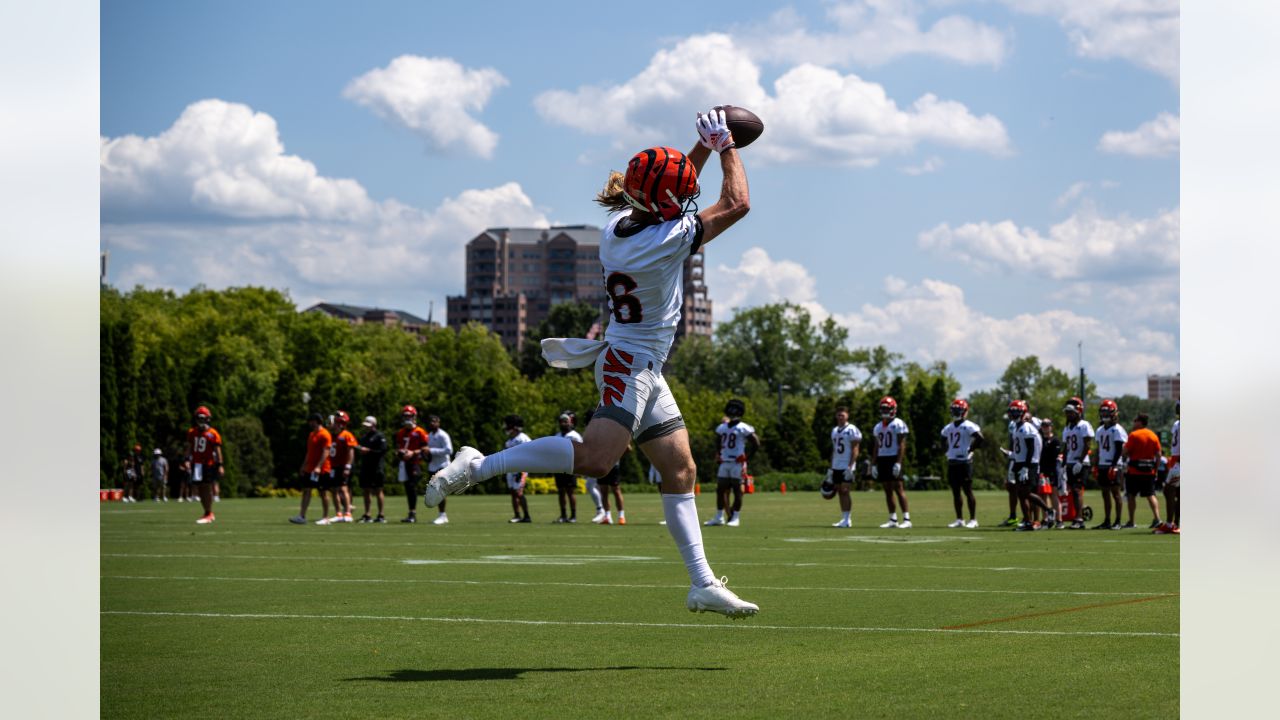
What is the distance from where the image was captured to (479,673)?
698cm

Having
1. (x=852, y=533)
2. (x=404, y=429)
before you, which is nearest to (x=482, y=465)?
(x=852, y=533)

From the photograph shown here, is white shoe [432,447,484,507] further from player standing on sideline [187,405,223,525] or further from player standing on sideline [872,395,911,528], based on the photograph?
player standing on sideline [187,405,223,525]

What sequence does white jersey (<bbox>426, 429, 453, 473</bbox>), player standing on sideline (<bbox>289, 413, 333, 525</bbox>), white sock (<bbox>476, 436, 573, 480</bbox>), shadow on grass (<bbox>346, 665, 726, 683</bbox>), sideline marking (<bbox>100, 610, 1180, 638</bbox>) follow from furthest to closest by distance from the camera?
white jersey (<bbox>426, 429, 453, 473</bbox>) → player standing on sideline (<bbox>289, 413, 333, 525</bbox>) → sideline marking (<bbox>100, 610, 1180, 638</bbox>) → white sock (<bbox>476, 436, 573, 480</bbox>) → shadow on grass (<bbox>346, 665, 726, 683</bbox>)

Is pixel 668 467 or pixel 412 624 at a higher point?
pixel 668 467

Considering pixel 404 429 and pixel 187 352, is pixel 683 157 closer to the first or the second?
pixel 404 429

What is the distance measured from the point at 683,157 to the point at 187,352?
279ft

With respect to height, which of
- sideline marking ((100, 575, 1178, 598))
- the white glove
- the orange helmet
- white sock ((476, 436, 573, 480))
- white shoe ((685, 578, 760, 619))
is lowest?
sideline marking ((100, 575, 1178, 598))

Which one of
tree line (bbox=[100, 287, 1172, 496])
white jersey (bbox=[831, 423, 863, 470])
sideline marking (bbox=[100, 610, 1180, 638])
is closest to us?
sideline marking (bbox=[100, 610, 1180, 638])

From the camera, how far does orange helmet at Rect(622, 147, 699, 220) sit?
7.51 m

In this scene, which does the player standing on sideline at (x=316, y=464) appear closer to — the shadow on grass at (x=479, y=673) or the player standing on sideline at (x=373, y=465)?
the player standing on sideline at (x=373, y=465)

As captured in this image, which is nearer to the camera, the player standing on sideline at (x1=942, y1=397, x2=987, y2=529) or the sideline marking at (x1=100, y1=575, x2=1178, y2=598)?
the sideline marking at (x1=100, y1=575, x2=1178, y2=598)

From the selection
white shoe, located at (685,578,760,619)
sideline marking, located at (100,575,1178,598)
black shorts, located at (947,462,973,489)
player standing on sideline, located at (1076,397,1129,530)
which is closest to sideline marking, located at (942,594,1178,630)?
sideline marking, located at (100,575,1178,598)

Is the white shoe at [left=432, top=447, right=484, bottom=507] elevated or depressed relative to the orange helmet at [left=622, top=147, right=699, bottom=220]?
depressed

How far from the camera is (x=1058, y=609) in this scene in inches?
383
